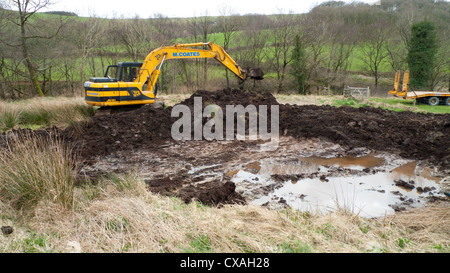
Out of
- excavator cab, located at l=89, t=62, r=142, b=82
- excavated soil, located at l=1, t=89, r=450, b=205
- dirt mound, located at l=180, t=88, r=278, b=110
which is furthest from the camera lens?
dirt mound, located at l=180, t=88, r=278, b=110

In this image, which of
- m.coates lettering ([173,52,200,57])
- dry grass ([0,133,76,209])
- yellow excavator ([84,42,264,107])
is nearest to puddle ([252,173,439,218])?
dry grass ([0,133,76,209])

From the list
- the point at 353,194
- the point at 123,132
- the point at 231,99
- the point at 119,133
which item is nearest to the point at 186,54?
the point at 231,99

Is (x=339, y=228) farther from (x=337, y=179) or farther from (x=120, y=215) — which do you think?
(x=337, y=179)

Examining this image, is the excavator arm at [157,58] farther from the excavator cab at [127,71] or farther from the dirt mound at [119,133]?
the dirt mound at [119,133]

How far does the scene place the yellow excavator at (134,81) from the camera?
1046 centimetres

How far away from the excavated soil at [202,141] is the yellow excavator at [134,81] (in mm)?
967

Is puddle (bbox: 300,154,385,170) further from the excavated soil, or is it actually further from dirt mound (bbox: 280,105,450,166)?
dirt mound (bbox: 280,105,450,166)

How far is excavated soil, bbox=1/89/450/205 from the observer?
6.88 meters

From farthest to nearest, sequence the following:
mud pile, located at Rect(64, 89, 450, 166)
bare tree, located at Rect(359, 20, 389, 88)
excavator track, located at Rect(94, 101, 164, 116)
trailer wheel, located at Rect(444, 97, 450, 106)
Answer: bare tree, located at Rect(359, 20, 389, 88)
trailer wheel, located at Rect(444, 97, 450, 106)
excavator track, located at Rect(94, 101, 164, 116)
mud pile, located at Rect(64, 89, 450, 166)

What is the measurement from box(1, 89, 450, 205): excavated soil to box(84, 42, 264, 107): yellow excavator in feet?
3.17

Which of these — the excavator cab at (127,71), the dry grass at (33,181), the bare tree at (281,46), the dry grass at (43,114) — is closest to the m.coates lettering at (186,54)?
the excavator cab at (127,71)

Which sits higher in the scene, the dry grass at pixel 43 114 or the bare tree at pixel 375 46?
the bare tree at pixel 375 46

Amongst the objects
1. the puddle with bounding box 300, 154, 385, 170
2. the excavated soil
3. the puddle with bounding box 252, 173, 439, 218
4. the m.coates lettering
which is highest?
the m.coates lettering
